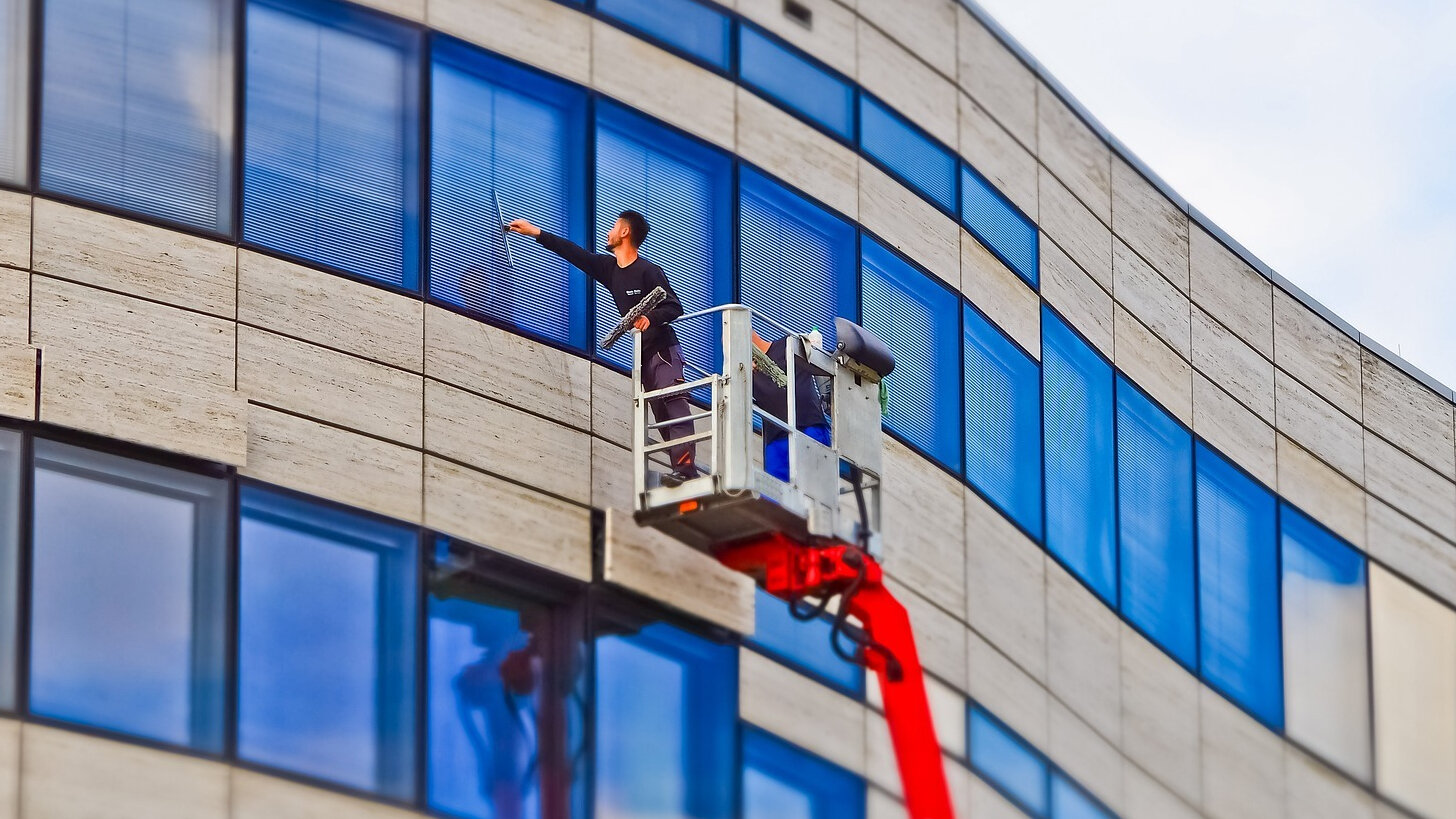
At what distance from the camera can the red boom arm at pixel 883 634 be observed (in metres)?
Result: 20.1

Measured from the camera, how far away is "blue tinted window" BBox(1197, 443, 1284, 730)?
29.0 m

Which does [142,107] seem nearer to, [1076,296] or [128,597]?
[128,597]

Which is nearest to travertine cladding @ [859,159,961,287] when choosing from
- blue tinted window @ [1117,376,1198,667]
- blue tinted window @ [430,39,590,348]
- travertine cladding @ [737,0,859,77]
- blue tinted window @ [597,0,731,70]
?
travertine cladding @ [737,0,859,77]

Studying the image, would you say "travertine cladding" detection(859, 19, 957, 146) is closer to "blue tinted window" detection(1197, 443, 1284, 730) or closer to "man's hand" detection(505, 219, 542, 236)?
"blue tinted window" detection(1197, 443, 1284, 730)

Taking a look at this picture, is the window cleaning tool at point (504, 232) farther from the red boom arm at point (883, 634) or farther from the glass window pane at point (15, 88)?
the glass window pane at point (15, 88)

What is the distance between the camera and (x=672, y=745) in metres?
20.9

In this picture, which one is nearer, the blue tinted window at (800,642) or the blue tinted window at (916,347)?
the blue tinted window at (800,642)

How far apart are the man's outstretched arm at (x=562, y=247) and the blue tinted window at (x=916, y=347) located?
437 centimetres

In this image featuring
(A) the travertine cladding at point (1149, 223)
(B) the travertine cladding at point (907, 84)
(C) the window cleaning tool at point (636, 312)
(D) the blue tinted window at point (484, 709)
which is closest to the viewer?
(D) the blue tinted window at point (484, 709)

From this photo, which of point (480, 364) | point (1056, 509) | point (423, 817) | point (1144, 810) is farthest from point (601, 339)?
point (1144, 810)

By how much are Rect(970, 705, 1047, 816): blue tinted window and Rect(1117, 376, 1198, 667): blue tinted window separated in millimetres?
2936

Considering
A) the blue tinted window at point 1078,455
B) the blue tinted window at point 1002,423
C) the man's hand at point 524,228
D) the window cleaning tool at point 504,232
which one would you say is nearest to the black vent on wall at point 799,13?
the blue tinted window at point 1002,423

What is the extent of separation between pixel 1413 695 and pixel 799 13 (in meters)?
12.2

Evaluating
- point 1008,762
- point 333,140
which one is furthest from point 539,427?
point 1008,762
